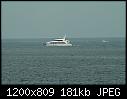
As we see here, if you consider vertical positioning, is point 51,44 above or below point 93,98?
below

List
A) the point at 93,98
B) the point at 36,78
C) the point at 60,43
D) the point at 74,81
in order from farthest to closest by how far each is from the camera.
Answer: the point at 60,43 < the point at 36,78 < the point at 74,81 < the point at 93,98

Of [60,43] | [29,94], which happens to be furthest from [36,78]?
[60,43]

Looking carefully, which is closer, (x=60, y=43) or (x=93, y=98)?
(x=93, y=98)

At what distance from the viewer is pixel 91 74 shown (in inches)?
1532

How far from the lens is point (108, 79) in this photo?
3506 centimetres

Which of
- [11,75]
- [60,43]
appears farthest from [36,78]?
[60,43]

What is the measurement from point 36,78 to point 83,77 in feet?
13.4

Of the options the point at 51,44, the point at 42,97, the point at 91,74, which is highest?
the point at 42,97

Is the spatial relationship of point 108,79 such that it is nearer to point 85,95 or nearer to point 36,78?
point 36,78

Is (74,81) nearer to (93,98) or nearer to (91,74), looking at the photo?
(91,74)

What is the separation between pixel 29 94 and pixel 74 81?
18453mm

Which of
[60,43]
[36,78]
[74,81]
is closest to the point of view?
[74,81]

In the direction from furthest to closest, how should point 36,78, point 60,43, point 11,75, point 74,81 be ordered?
point 60,43 < point 11,75 < point 36,78 < point 74,81

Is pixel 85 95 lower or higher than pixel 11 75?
higher
